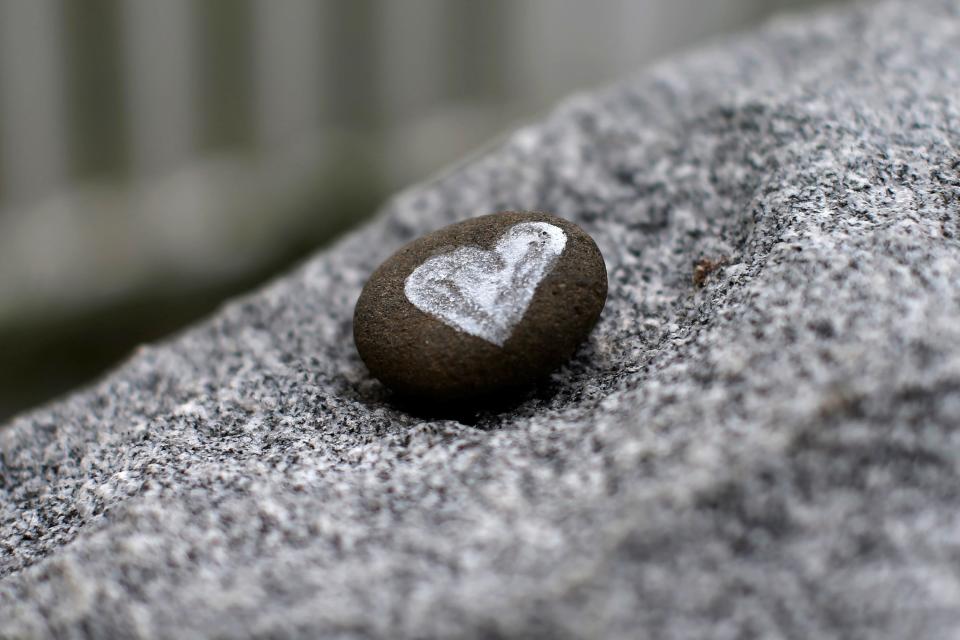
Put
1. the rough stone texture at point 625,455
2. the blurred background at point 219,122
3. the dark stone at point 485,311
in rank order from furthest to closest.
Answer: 1. the blurred background at point 219,122
2. the dark stone at point 485,311
3. the rough stone texture at point 625,455

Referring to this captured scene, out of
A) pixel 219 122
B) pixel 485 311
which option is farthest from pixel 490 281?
pixel 219 122

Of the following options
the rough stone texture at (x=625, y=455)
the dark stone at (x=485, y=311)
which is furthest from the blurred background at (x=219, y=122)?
the dark stone at (x=485, y=311)

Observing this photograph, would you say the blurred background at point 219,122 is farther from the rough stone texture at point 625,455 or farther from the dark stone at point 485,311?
the dark stone at point 485,311

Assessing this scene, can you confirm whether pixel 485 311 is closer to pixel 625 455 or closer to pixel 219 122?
pixel 625 455

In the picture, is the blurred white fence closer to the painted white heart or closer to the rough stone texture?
the rough stone texture

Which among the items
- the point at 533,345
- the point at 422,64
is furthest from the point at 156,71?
the point at 533,345

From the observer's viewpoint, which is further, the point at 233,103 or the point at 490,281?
the point at 233,103
